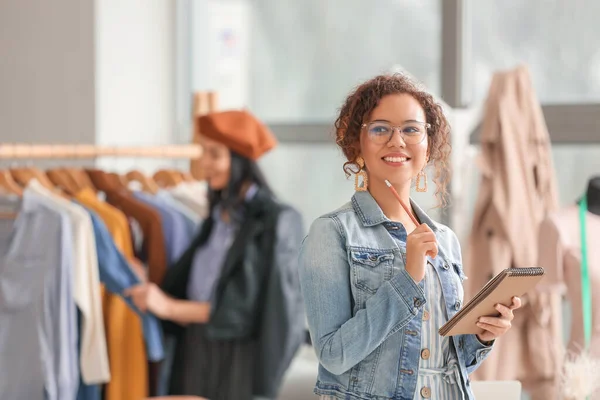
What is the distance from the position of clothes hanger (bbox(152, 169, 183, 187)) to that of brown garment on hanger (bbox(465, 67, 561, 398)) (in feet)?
4.39

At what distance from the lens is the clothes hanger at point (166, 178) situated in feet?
11.7

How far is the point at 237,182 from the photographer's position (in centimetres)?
304

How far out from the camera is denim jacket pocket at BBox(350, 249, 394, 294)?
127cm

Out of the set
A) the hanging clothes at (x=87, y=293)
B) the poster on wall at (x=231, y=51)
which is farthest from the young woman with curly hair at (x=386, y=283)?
the poster on wall at (x=231, y=51)

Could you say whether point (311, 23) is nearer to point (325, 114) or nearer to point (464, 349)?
point (325, 114)

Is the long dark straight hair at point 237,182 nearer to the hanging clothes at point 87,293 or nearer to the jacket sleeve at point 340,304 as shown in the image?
the hanging clothes at point 87,293

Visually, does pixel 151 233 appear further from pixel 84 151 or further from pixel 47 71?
pixel 47 71

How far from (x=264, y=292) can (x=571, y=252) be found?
113 centimetres

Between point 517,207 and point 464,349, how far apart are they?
1.39 m

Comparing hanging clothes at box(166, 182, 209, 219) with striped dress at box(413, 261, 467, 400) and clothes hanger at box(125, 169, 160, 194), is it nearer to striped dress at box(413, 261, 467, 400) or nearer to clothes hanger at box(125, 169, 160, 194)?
clothes hanger at box(125, 169, 160, 194)

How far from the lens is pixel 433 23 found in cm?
395

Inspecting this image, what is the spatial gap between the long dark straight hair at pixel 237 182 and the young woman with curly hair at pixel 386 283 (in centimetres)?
172

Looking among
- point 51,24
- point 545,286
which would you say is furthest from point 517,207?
point 51,24

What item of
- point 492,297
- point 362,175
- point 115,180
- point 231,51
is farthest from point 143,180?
point 492,297
